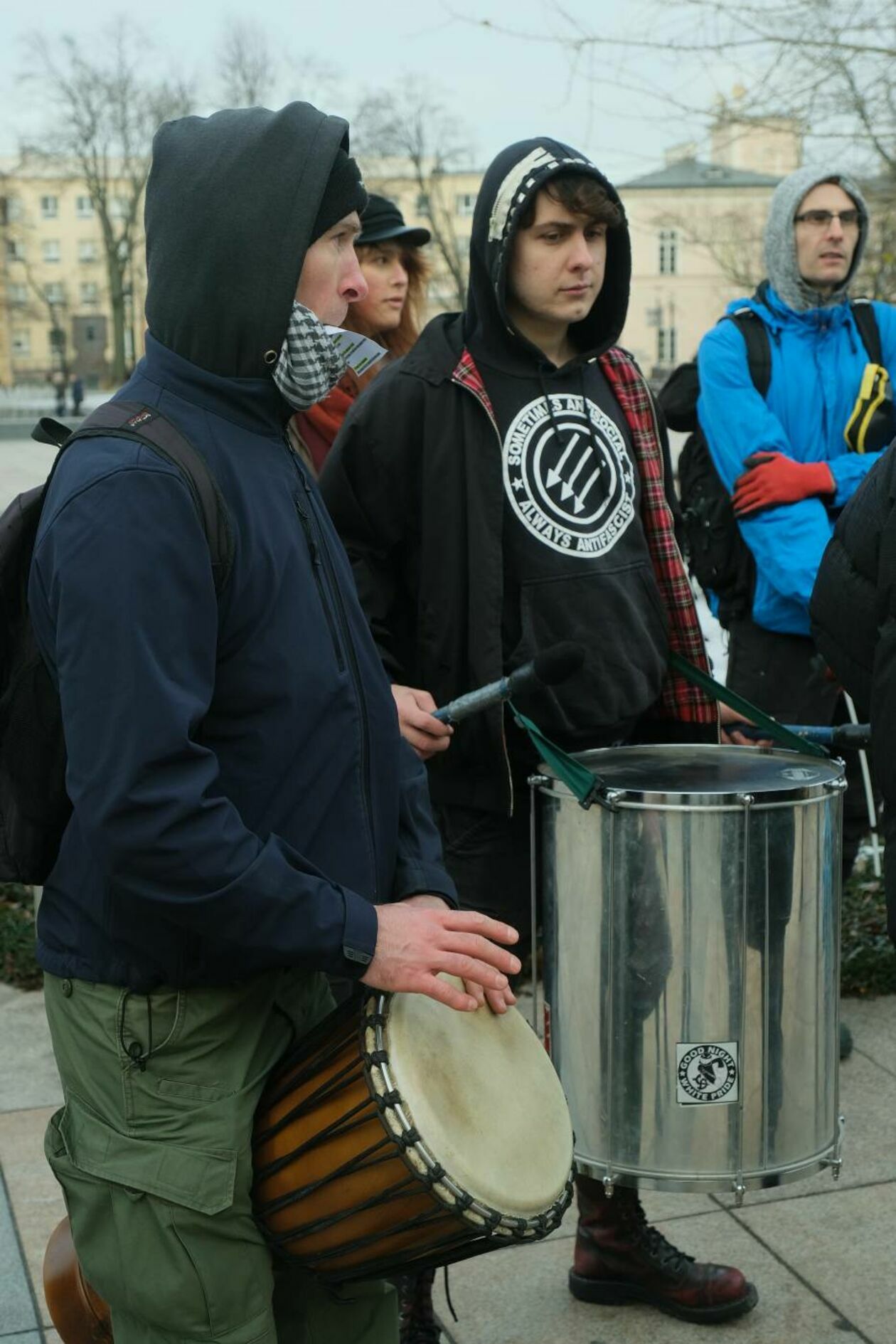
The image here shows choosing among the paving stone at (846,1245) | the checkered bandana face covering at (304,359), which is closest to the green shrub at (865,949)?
the paving stone at (846,1245)

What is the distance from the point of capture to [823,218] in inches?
184

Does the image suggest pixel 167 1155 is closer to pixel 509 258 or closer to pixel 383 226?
pixel 509 258

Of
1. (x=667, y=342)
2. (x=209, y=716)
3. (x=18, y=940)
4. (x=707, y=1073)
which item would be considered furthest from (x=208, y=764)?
(x=667, y=342)

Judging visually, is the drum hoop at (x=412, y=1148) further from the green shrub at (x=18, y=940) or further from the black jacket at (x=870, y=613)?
the green shrub at (x=18, y=940)

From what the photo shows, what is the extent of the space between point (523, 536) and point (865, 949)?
2.72 metres

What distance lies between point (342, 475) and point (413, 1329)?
1.70 meters

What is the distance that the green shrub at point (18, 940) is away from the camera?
540 centimetres

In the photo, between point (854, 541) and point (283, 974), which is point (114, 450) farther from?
point (854, 541)

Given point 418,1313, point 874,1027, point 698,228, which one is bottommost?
point 874,1027

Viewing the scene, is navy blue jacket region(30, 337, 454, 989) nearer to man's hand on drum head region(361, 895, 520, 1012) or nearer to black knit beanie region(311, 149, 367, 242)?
man's hand on drum head region(361, 895, 520, 1012)

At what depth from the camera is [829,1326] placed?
10.5 ft

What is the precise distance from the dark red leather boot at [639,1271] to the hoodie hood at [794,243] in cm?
261

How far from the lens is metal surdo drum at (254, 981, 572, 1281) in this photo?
1975 mm

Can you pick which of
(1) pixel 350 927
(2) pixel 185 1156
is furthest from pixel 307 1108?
(1) pixel 350 927
